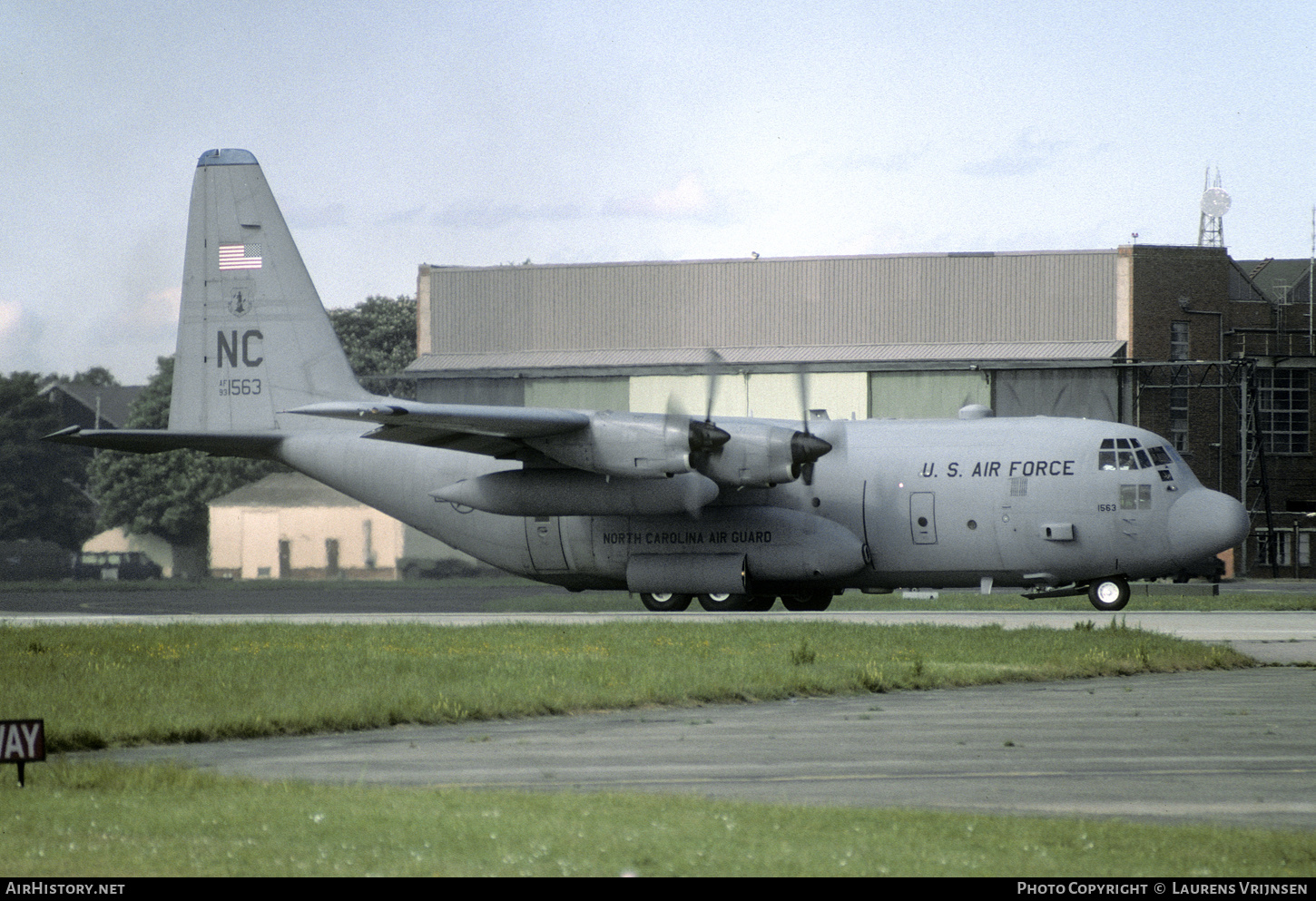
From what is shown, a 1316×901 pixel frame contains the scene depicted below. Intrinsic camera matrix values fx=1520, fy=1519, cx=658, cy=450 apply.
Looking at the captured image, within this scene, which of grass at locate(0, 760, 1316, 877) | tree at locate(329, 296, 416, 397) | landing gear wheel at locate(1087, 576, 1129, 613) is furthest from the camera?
tree at locate(329, 296, 416, 397)

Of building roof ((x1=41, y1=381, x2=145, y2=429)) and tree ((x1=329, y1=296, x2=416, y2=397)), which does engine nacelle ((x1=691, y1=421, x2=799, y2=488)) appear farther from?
building roof ((x1=41, y1=381, x2=145, y2=429))

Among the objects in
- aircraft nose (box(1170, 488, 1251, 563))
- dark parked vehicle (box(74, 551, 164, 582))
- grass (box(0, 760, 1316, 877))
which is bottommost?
dark parked vehicle (box(74, 551, 164, 582))

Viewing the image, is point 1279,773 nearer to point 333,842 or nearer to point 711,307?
point 333,842

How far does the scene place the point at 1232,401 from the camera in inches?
2302

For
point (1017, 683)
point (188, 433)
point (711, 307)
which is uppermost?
point (711, 307)

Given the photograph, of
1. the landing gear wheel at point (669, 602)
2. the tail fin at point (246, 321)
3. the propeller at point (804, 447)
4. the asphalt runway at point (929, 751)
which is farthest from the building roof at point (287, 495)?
the asphalt runway at point (929, 751)

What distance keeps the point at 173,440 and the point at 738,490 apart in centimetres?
1220

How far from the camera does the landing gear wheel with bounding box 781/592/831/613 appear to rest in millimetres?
34469

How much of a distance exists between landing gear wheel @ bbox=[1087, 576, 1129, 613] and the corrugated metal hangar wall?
21975mm

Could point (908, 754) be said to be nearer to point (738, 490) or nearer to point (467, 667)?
point (467, 667)

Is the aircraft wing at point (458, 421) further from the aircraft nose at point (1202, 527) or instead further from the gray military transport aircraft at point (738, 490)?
the aircraft nose at point (1202, 527)

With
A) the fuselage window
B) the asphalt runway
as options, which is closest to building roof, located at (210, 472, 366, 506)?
the fuselage window

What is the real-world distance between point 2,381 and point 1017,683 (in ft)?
185

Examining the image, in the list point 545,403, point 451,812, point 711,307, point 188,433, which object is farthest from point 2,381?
point 451,812
